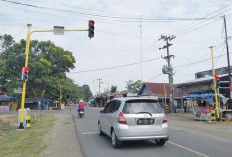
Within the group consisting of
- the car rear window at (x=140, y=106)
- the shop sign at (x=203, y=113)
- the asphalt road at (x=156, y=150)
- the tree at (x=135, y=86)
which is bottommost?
the asphalt road at (x=156, y=150)

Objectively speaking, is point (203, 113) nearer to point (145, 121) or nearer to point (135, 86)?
point (145, 121)

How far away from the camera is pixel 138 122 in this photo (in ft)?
24.1

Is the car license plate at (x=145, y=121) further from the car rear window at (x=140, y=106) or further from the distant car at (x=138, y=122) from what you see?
the car rear window at (x=140, y=106)

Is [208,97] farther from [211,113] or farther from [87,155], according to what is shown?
[87,155]

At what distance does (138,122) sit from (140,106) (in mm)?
601

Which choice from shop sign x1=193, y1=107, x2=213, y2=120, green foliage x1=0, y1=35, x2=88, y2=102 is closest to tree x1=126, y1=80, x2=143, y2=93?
green foliage x1=0, y1=35, x2=88, y2=102

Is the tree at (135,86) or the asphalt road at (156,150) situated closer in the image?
the asphalt road at (156,150)

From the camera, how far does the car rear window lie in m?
7.54

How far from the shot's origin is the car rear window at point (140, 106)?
24.7 ft

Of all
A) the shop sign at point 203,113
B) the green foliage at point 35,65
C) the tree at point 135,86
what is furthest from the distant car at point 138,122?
the tree at point 135,86

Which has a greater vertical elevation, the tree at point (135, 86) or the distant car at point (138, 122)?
the tree at point (135, 86)

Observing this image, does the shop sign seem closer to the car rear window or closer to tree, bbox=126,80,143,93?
the car rear window

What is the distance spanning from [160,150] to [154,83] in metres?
36.7

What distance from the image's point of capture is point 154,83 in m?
43.4
